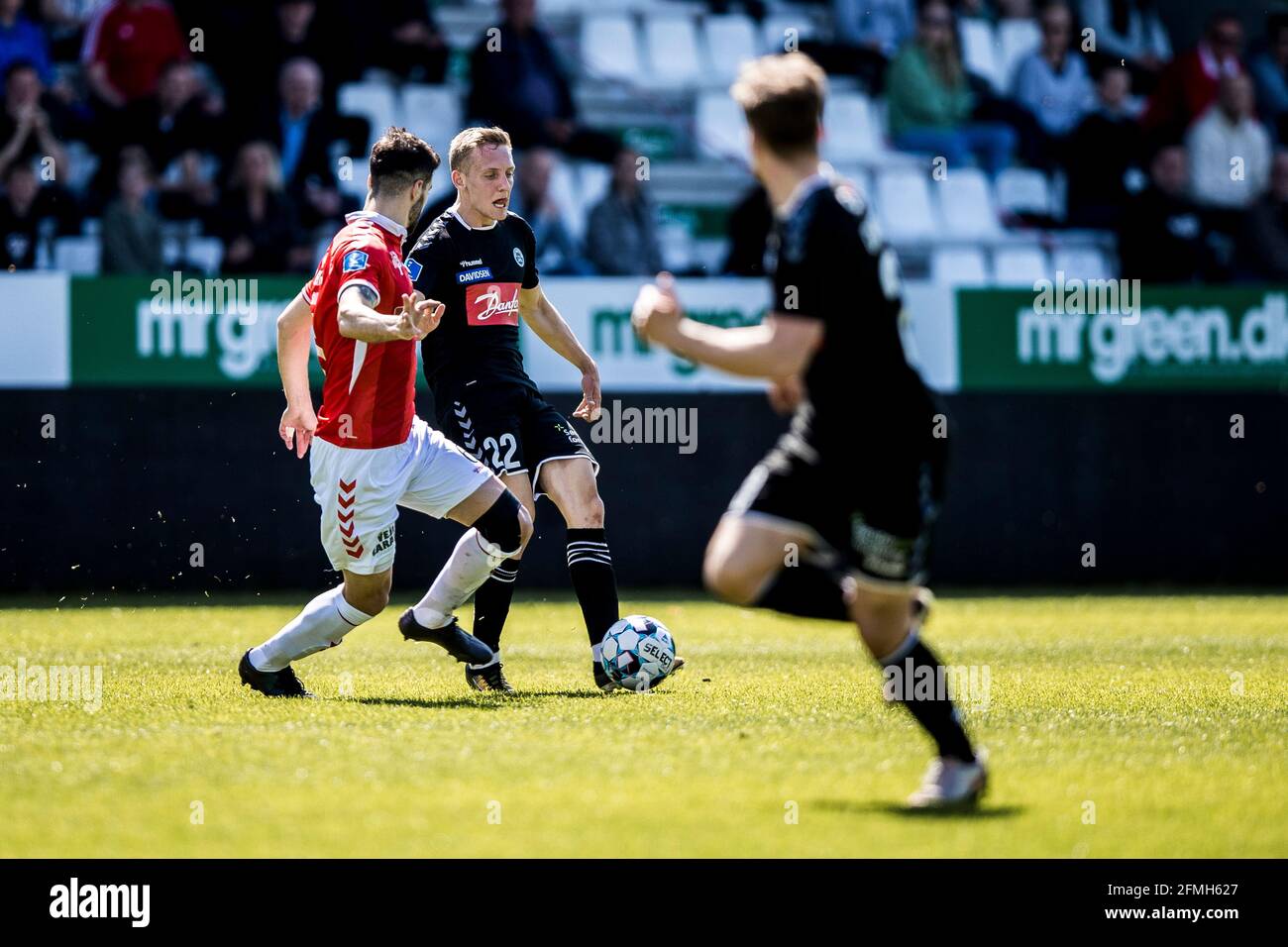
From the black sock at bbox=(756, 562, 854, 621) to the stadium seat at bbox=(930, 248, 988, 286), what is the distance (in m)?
12.0

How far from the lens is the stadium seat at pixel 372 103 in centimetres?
1628

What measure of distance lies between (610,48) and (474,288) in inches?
432

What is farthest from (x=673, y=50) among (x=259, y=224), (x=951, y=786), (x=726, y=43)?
(x=951, y=786)

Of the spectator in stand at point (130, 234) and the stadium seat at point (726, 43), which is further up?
the stadium seat at point (726, 43)

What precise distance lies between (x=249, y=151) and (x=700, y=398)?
4.23m

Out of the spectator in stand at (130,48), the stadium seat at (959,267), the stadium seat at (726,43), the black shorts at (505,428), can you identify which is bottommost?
the black shorts at (505,428)

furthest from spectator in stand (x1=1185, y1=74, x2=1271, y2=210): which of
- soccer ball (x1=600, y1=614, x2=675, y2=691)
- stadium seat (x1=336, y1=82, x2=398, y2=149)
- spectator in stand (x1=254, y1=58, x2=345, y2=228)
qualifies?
soccer ball (x1=600, y1=614, x2=675, y2=691)

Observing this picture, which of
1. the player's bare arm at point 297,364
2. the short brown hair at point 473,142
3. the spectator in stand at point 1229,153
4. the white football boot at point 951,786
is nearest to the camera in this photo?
the white football boot at point 951,786

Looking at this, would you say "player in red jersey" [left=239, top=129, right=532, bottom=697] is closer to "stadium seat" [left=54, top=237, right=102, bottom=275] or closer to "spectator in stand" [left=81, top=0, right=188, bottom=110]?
"stadium seat" [left=54, top=237, right=102, bottom=275]

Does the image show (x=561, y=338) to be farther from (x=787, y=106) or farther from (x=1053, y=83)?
(x=1053, y=83)

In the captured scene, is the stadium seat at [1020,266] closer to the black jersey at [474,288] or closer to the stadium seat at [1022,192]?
the stadium seat at [1022,192]

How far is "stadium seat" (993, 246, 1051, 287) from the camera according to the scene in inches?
668

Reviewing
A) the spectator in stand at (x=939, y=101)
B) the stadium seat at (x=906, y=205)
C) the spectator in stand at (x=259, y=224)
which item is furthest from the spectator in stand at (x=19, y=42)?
the spectator in stand at (x=939, y=101)
